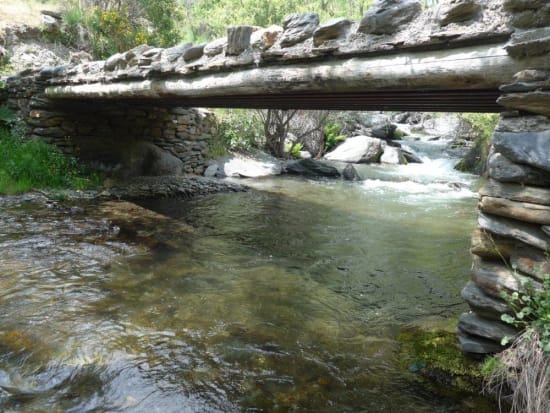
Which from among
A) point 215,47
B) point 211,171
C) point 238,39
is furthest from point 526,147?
point 211,171

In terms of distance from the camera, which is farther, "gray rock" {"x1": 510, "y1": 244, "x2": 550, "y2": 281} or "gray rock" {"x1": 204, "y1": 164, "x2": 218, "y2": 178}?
"gray rock" {"x1": 204, "y1": 164, "x2": 218, "y2": 178}

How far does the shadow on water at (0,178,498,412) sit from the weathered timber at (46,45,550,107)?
6.50 ft

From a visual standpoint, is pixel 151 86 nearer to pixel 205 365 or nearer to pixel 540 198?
pixel 205 365

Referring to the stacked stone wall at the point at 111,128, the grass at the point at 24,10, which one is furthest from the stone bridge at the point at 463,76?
the grass at the point at 24,10

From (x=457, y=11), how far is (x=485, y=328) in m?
1.96

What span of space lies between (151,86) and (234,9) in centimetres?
1272

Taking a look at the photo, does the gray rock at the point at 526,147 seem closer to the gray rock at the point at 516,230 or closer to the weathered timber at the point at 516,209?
the weathered timber at the point at 516,209

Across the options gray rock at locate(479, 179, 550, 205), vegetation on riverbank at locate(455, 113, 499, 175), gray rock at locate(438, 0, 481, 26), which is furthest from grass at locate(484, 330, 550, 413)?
vegetation on riverbank at locate(455, 113, 499, 175)

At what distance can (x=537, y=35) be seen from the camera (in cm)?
217

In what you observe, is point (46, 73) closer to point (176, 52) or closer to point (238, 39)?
point (176, 52)

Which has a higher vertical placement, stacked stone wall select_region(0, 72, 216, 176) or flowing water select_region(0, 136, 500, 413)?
stacked stone wall select_region(0, 72, 216, 176)

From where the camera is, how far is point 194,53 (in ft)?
15.9

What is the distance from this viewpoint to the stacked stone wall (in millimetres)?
8953

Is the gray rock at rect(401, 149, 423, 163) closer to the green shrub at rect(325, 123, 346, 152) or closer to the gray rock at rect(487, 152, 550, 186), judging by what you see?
the green shrub at rect(325, 123, 346, 152)
